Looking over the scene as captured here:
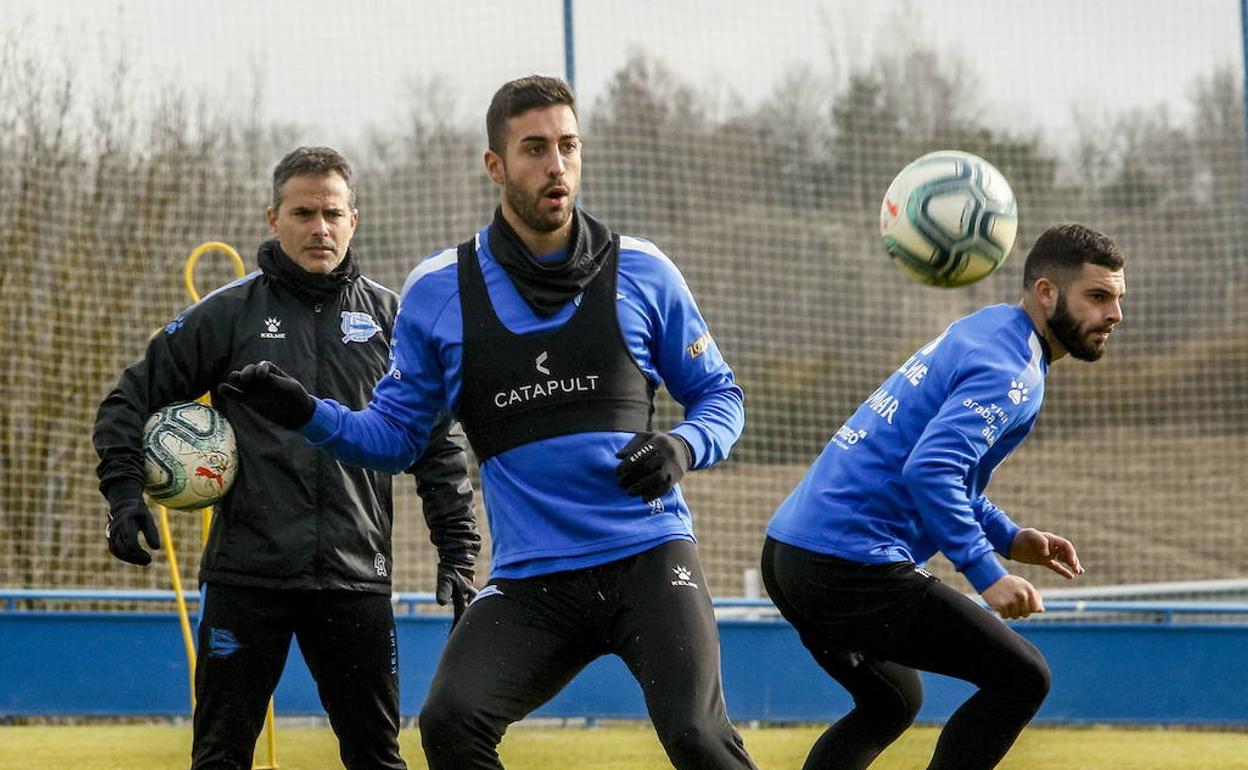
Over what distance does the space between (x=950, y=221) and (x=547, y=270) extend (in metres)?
1.71

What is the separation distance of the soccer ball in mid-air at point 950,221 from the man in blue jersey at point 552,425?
134 centimetres

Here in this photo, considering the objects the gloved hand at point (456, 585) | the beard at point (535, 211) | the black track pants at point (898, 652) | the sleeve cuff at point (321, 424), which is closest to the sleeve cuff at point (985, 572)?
the black track pants at point (898, 652)

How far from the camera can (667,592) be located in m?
3.71

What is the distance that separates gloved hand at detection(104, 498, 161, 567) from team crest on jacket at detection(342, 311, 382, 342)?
0.79 metres

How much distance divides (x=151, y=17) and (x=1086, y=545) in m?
8.25

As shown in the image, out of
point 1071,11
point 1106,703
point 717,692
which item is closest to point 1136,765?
point 1106,703

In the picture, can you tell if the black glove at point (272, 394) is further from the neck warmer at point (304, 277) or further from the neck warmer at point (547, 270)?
the neck warmer at point (304, 277)

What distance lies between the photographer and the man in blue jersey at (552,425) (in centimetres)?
363

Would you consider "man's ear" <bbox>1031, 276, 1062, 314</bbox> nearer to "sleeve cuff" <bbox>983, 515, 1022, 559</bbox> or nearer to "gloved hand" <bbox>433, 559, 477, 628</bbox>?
"sleeve cuff" <bbox>983, 515, 1022, 559</bbox>

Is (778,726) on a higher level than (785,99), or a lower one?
lower

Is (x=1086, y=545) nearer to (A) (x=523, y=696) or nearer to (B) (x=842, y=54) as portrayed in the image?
(B) (x=842, y=54)

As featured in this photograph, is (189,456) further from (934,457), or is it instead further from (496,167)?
(934,457)

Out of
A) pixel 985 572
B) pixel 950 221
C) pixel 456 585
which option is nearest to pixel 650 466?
pixel 985 572

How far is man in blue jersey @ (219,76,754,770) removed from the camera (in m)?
3.63
